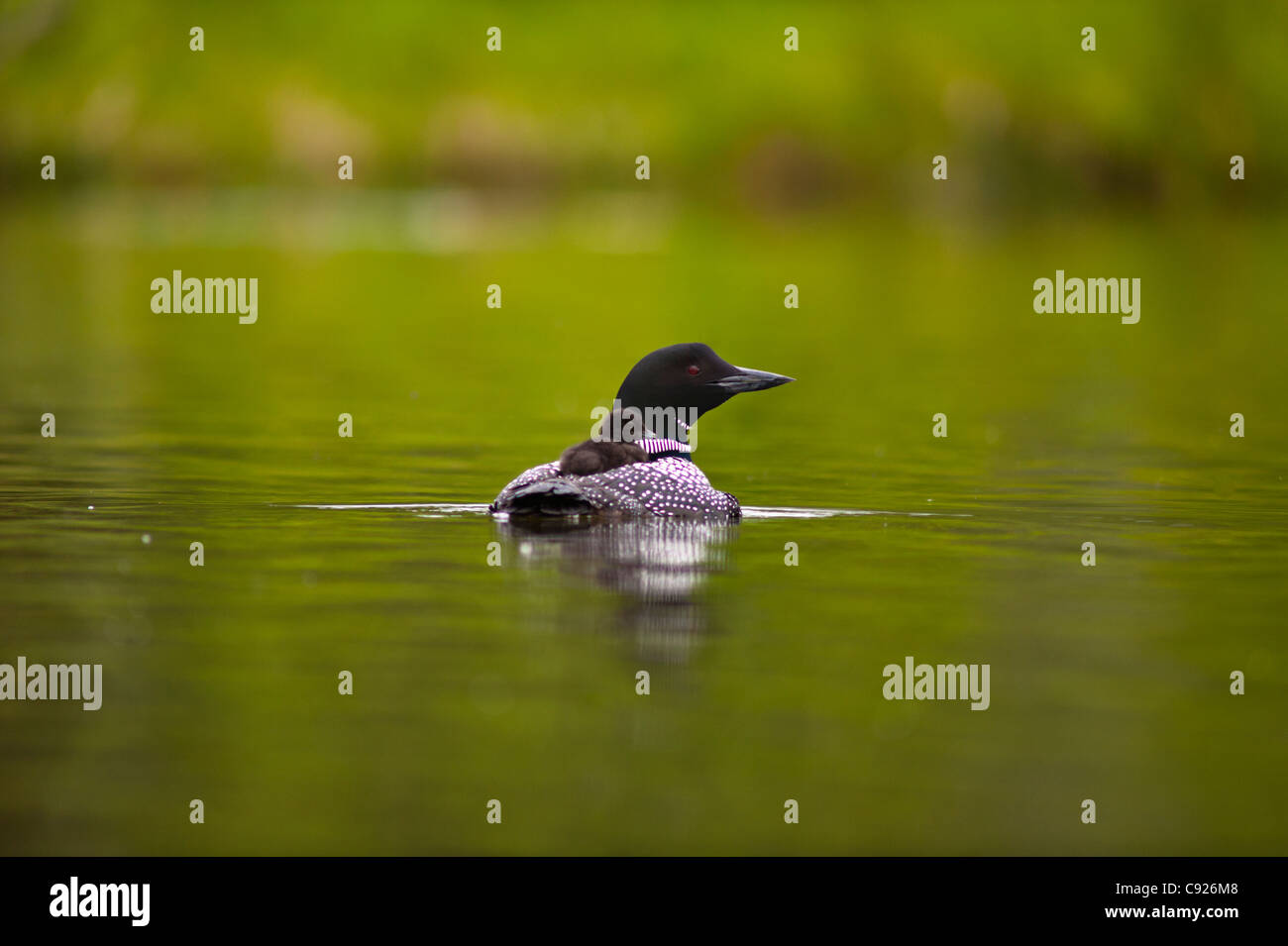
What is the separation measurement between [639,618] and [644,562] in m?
1.42

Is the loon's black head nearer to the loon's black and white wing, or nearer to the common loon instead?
the common loon

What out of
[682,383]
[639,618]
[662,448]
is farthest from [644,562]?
[682,383]

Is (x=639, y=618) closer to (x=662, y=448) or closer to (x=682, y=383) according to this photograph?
(x=662, y=448)

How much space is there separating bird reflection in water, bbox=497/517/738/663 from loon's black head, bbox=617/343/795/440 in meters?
0.80

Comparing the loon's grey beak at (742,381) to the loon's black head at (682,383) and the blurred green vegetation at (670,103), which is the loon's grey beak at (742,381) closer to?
the loon's black head at (682,383)

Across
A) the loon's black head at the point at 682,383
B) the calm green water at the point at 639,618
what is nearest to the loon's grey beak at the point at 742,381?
the loon's black head at the point at 682,383

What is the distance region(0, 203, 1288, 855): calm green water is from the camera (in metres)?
6.40

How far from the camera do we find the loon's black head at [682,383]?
39.3 feet

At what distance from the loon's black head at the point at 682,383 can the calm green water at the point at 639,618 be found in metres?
0.72

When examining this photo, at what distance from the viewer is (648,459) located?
11625 millimetres

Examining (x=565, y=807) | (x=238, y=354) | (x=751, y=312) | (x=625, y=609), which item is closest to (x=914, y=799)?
(x=565, y=807)

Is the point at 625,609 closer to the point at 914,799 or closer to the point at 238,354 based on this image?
the point at 914,799

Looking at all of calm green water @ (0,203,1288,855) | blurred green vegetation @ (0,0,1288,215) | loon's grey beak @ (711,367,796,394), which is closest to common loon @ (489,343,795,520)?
loon's grey beak @ (711,367,796,394)

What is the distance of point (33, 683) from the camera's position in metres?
7.78
